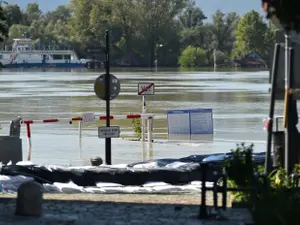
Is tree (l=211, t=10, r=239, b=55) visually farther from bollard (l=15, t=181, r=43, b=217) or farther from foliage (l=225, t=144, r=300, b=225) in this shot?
bollard (l=15, t=181, r=43, b=217)

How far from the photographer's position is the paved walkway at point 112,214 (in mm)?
10734

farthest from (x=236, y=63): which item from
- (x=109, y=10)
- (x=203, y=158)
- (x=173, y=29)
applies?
(x=203, y=158)

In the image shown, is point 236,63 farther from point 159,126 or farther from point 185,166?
point 185,166

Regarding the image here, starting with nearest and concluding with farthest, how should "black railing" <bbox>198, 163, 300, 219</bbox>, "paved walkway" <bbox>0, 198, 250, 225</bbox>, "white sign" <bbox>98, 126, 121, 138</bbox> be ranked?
"black railing" <bbox>198, 163, 300, 219</bbox>, "paved walkway" <bbox>0, 198, 250, 225</bbox>, "white sign" <bbox>98, 126, 121, 138</bbox>

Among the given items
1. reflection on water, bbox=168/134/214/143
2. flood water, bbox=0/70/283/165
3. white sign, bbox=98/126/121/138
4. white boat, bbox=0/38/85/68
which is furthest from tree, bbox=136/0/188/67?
white sign, bbox=98/126/121/138

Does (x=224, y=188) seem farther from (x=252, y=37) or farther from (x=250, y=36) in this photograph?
(x=252, y=37)

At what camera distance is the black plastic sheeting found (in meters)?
14.6

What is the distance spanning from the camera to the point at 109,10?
520 feet

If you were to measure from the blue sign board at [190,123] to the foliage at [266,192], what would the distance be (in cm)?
1271

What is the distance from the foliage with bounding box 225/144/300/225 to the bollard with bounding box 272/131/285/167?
0.75m

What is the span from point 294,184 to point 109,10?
148 metres

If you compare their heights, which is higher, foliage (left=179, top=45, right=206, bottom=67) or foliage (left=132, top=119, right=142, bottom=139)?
foliage (left=132, top=119, right=142, bottom=139)

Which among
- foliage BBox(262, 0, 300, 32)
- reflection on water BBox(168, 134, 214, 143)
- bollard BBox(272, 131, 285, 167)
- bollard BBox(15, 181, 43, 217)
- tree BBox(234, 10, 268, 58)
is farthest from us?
tree BBox(234, 10, 268, 58)

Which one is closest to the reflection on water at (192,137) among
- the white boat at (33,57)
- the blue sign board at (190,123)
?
the blue sign board at (190,123)
